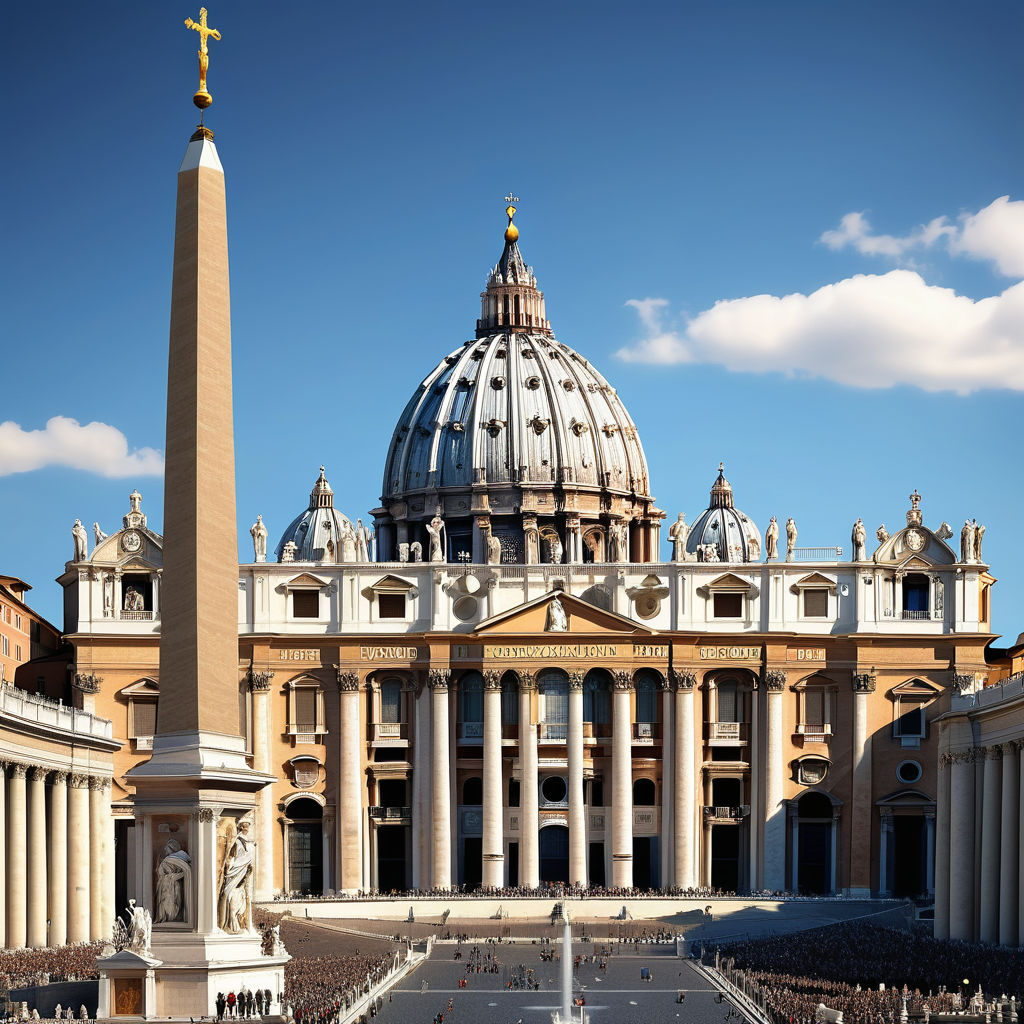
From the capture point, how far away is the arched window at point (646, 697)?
99.8 metres

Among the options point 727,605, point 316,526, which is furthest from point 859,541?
point 316,526

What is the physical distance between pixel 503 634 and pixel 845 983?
42.4 metres

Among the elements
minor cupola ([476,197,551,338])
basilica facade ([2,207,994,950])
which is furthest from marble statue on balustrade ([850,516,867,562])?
minor cupola ([476,197,551,338])

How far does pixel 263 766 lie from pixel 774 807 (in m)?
22.9

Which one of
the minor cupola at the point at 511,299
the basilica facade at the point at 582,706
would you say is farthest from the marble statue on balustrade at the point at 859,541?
the minor cupola at the point at 511,299

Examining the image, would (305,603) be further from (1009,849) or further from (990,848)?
(1009,849)

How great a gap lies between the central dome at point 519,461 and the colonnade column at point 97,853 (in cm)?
4303

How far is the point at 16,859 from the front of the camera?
2621 inches

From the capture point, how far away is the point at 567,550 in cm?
12131

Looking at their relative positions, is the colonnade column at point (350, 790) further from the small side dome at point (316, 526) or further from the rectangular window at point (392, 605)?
the small side dome at point (316, 526)

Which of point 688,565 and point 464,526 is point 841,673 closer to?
point 688,565

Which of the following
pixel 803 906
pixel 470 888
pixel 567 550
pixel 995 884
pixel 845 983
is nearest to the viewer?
pixel 845 983

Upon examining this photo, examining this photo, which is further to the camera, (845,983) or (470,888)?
(470,888)

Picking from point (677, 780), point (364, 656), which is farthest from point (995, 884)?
point (364, 656)
